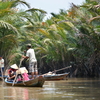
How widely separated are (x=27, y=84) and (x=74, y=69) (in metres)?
13.9

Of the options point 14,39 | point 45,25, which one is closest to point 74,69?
point 45,25

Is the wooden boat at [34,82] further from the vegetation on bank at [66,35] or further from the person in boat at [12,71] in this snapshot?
the vegetation on bank at [66,35]

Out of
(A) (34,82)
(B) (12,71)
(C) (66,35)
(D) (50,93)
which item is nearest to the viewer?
(D) (50,93)

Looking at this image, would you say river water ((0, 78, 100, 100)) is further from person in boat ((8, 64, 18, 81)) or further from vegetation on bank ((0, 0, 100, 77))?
vegetation on bank ((0, 0, 100, 77))

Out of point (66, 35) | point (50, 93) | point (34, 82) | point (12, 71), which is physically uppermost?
point (66, 35)

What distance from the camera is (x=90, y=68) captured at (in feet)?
83.2

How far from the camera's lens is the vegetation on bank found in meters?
20.9

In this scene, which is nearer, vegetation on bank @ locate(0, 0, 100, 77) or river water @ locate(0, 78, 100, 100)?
Answer: river water @ locate(0, 78, 100, 100)

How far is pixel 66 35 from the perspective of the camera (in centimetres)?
2480

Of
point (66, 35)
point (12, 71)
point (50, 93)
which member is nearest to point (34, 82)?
point (12, 71)

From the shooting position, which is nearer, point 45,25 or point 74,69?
point 74,69

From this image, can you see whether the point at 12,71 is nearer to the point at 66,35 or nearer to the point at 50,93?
the point at 50,93

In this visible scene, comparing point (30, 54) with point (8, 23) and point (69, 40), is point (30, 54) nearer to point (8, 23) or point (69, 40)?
point (8, 23)

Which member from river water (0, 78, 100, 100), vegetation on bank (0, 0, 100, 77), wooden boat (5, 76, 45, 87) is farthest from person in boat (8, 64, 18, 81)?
vegetation on bank (0, 0, 100, 77)
